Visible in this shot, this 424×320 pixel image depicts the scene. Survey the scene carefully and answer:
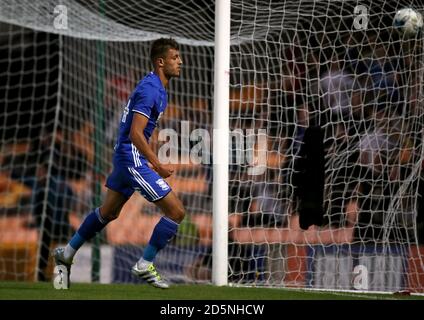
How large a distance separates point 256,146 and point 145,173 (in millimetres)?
3358

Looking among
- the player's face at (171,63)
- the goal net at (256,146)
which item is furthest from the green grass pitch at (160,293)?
the player's face at (171,63)

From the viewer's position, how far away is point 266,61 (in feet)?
30.6

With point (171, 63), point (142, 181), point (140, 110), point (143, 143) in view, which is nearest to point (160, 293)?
point (142, 181)

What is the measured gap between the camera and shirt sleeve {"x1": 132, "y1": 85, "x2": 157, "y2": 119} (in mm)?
6938

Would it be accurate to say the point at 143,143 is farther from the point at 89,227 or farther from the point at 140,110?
the point at 89,227

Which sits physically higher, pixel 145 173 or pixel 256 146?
pixel 256 146

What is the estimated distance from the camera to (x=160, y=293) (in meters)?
7.09

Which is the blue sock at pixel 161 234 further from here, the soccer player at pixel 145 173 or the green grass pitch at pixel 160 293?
the green grass pitch at pixel 160 293

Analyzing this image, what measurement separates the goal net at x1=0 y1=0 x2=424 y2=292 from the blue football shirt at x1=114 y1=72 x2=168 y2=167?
1.65 meters

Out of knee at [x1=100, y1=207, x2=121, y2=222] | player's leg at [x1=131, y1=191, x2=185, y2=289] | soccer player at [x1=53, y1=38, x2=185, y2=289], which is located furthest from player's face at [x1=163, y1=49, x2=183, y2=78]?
knee at [x1=100, y1=207, x2=121, y2=222]

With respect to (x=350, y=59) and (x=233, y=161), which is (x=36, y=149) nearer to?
(x=233, y=161)

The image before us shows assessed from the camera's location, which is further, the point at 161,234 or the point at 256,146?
the point at 256,146

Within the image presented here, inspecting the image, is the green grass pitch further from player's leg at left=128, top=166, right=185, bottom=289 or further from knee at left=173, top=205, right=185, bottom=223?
knee at left=173, top=205, right=185, bottom=223
